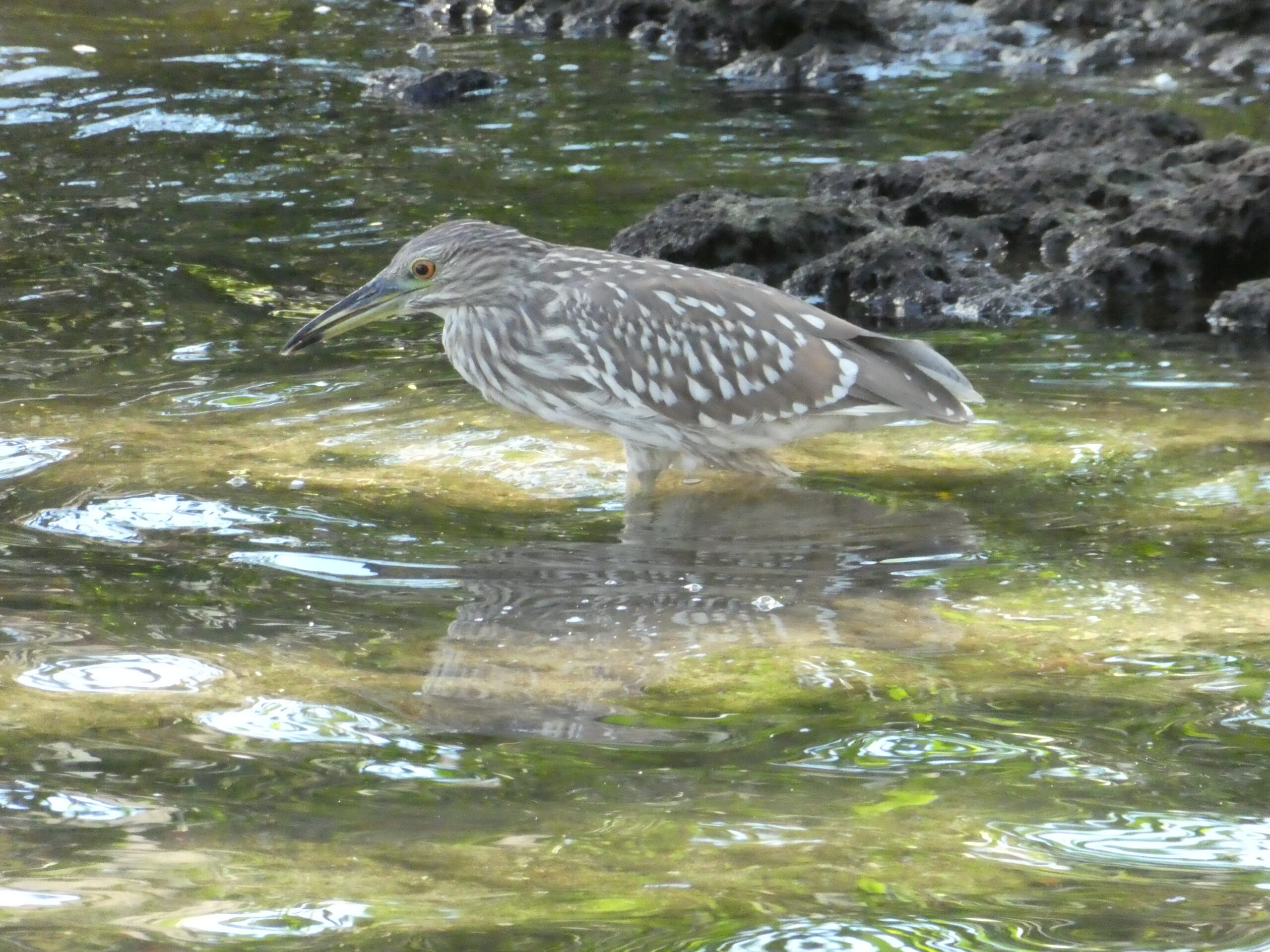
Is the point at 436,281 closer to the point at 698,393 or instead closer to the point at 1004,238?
the point at 698,393

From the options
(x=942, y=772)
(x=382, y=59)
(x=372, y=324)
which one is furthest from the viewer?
(x=382, y=59)

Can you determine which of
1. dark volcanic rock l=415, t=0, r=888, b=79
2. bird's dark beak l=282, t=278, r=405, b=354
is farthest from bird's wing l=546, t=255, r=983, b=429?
dark volcanic rock l=415, t=0, r=888, b=79

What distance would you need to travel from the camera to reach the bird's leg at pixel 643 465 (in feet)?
21.5

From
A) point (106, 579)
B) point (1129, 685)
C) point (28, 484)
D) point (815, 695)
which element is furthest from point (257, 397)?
point (1129, 685)

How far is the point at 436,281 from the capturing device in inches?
260

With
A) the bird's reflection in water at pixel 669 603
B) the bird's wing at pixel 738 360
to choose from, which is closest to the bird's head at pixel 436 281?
the bird's wing at pixel 738 360

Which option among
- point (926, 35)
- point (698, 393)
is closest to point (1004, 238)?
point (698, 393)

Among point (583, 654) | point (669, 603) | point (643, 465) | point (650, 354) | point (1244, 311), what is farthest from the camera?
point (1244, 311)

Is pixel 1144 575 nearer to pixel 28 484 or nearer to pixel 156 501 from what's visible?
pixel 156 501

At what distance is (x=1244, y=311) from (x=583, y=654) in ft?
17.1

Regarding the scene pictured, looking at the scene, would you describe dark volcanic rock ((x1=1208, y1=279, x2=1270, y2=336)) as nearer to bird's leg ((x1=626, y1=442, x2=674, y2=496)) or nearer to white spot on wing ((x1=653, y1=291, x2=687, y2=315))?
white spot on wing ((x1=653, y1=291, x2=687, y2=315))

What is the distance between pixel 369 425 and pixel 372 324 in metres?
2.05

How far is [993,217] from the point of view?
10.1 meters

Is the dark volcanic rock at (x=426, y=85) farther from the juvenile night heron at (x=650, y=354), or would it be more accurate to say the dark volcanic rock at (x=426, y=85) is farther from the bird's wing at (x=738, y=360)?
the bird's wing at (x=738, y=360)
